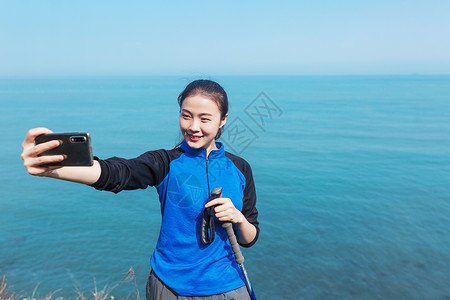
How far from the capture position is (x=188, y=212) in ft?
8.43

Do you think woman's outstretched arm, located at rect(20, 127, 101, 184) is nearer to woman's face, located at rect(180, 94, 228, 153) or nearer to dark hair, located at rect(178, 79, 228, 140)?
woman's face, located at rect(180, 94, 228, 153)

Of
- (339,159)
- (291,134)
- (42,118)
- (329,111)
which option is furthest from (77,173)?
(329,111)

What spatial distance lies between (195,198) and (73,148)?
3.16ft

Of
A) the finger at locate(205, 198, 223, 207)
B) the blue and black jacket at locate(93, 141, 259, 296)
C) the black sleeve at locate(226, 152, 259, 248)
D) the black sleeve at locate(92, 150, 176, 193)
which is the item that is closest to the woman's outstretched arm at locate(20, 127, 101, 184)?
the black sleeve at locate(92, 150, 176, 193)

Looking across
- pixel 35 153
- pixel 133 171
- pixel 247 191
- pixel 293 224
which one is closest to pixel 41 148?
pixel 35 153

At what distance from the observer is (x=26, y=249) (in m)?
14.1

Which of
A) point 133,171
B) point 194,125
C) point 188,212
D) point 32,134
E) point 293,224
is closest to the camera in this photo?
point 32,134

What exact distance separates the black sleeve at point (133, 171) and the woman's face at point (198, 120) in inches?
8.0

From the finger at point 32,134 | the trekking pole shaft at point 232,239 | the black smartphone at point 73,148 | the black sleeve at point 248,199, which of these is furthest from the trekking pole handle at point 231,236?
the finger at point 32,134

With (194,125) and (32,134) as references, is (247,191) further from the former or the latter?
(32,134)

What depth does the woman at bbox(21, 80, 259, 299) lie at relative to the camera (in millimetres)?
2490

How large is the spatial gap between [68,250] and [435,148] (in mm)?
29504

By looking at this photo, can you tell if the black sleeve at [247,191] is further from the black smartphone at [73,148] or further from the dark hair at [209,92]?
the black smartphone at [73,148]

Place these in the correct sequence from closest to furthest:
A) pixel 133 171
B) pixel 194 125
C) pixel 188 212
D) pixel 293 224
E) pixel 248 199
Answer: pixel 133 171, pixel 188 212, pixel 194 125, pixel 248 199, pixel 293 224
